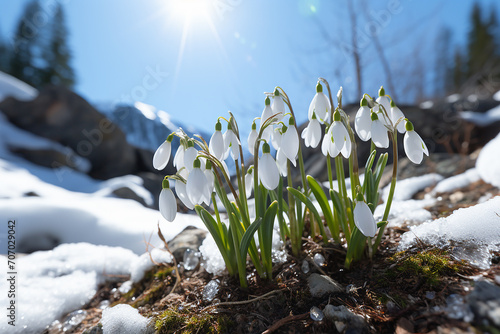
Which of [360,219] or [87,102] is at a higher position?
[87,102]

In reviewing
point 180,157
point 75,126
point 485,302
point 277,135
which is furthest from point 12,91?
point 485,302

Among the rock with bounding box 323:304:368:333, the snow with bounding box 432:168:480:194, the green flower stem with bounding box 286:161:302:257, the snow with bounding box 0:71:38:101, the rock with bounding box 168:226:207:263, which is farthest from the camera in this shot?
the snow with bounding box 0:71:38:101

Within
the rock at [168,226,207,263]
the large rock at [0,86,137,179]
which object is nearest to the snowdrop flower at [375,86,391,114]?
the rock at [168,226,207,263]

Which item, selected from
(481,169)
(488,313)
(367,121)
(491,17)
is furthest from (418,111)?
(491,17)

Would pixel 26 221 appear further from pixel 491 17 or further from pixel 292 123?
pixel 491 17

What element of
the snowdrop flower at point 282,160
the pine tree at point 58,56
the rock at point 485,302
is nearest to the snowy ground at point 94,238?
the rock at point 485,302

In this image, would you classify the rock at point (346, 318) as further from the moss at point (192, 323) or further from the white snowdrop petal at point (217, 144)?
the white snowdrop petal at point (217, 144)

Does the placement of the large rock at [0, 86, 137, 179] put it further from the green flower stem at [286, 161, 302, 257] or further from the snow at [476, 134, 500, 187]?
the snow at [476, 134, 500, 187]
